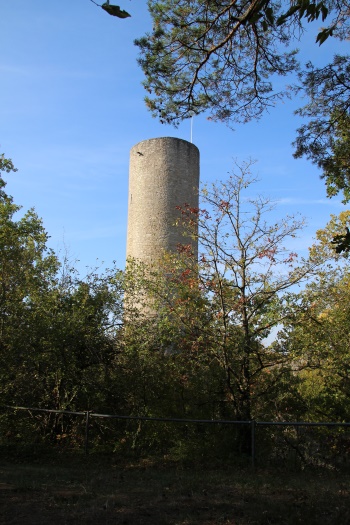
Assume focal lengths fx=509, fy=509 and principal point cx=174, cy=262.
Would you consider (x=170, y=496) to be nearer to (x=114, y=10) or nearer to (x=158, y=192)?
(x=114, y=10)

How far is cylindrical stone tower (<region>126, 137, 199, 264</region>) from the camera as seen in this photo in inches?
604

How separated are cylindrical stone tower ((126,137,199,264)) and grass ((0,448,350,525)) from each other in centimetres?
864

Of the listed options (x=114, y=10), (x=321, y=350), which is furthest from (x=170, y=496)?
(x=114, y=10)

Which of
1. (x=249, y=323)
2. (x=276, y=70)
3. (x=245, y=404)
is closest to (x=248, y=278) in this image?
(x=249, y=323)

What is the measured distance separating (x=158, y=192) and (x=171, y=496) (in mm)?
11353

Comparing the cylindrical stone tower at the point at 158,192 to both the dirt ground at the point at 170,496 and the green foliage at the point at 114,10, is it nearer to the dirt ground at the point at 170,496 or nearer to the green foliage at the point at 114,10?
the dirt ground at the point at 170,496

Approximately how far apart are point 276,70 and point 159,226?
8.40 meters

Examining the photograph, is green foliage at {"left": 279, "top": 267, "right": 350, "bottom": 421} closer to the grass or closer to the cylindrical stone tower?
the grass

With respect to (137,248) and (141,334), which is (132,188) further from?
(141,334)

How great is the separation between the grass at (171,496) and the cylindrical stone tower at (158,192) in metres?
8.64

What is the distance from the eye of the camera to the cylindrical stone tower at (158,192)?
1534 centimetres

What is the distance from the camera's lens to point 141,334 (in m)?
9.21

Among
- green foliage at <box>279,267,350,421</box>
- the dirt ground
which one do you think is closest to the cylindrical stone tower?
green foliage at <box>279,267,350,421</box>

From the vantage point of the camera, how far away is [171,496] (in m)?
5.35
